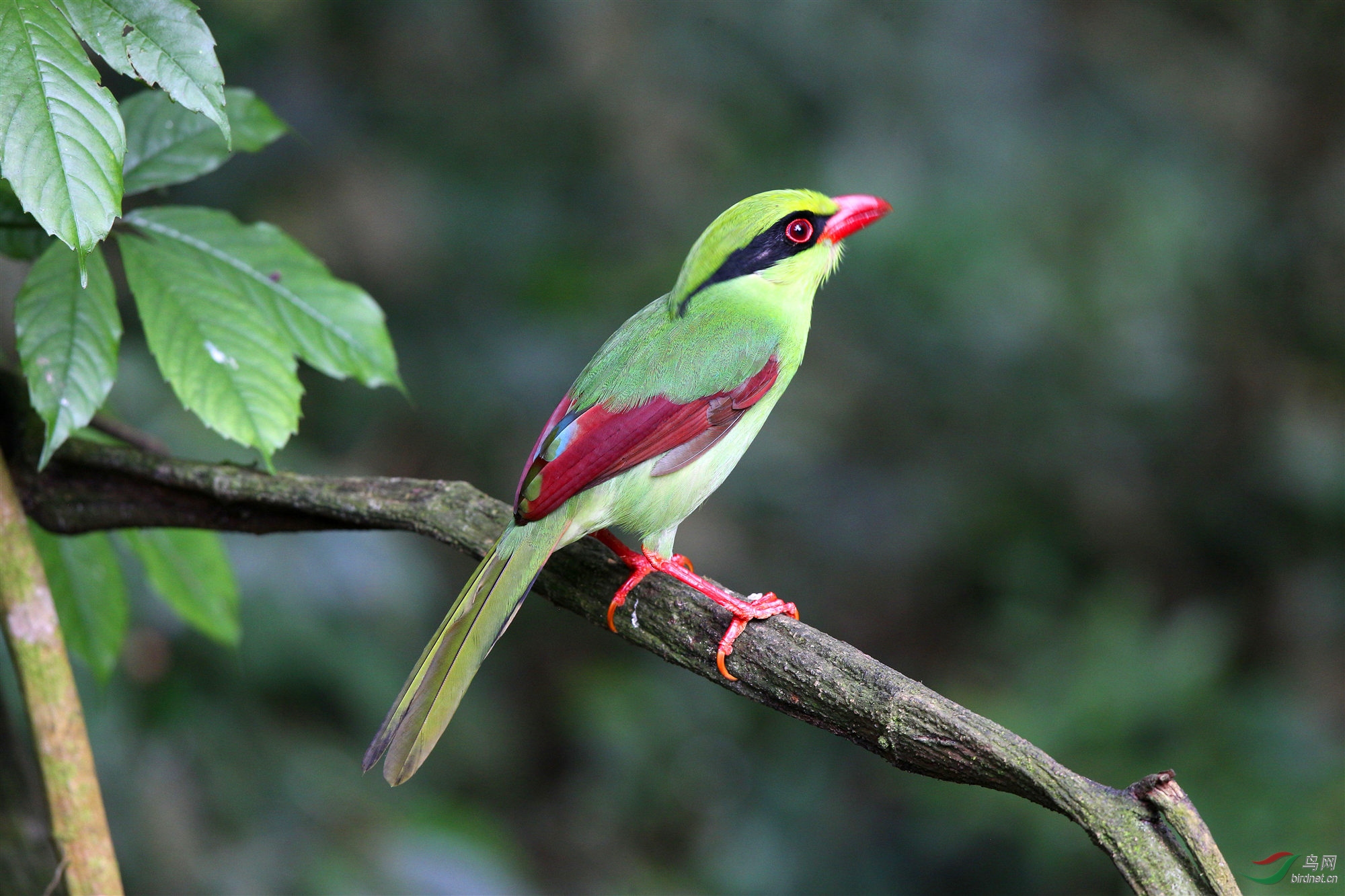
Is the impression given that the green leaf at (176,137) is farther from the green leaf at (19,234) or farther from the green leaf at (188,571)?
the green leaf at (188,571)

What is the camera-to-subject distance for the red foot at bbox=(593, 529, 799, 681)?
2117mm

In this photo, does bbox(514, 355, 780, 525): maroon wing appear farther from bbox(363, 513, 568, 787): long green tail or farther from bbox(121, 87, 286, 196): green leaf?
bbox(121, 87, 286, 196): green leaf

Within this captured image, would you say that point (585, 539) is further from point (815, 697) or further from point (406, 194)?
point (406, 194)

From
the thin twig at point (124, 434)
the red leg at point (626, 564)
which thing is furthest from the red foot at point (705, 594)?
the thin twig at point (124, 434)

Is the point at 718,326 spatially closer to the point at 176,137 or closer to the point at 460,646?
the point at 460,646

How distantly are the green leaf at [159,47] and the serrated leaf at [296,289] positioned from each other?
0.54m

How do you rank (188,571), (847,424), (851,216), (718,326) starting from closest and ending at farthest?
1. (188,571)
2. (718,326)
3. (851,216)
4. (847,424)

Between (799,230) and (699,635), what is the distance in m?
1.13

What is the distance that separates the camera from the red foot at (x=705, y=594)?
212 cm

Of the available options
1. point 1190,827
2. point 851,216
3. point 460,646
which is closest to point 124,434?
point 460,646

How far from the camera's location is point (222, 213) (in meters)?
2.33

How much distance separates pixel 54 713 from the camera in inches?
82.0

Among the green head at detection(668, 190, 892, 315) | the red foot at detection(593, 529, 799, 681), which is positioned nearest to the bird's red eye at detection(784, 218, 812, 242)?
the green head at detection(668, 190, 892, 315)

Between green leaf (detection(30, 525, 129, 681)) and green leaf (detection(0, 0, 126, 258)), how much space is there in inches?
41.1
